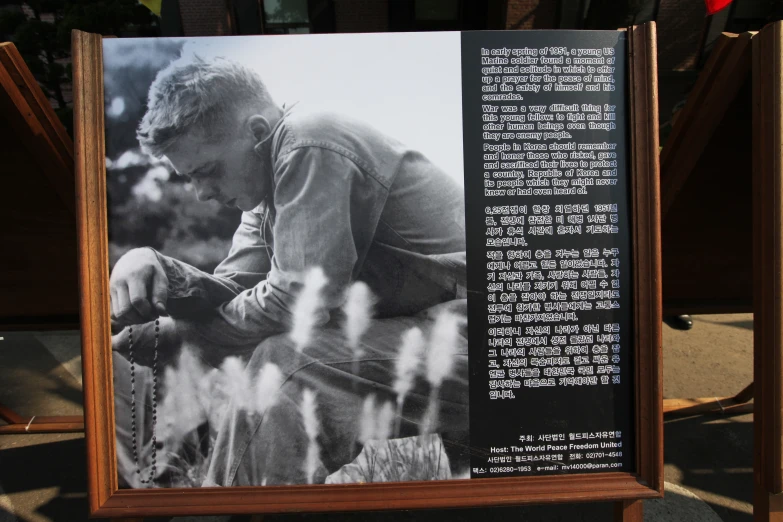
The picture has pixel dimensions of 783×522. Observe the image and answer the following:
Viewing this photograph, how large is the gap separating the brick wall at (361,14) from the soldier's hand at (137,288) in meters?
8.11

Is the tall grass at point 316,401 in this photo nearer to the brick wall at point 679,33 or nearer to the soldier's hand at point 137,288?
the soldier's hand at point 137,288

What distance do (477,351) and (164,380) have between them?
1.03 meters

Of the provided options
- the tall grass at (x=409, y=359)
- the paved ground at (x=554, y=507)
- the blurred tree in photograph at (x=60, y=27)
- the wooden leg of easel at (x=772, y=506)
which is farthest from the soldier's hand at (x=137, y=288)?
the blurred tree in photograph at (x=60, y=27)

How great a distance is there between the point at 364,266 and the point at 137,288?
2.41 feet

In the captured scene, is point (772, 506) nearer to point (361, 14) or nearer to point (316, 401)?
point (316, 401)

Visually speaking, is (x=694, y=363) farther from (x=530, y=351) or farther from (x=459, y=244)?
(x=459, y=244)

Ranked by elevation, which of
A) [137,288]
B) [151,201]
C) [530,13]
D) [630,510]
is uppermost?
[530,13]

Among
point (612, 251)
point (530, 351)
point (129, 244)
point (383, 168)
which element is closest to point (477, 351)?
point (530, 351)

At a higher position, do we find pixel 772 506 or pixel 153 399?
pixel 153 399

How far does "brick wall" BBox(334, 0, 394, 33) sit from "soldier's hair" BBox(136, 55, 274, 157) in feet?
25.7

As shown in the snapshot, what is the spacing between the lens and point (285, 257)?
155 cm

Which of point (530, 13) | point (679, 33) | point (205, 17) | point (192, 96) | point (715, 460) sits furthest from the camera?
point (679, 33)

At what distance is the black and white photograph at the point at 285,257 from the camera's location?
1532mm

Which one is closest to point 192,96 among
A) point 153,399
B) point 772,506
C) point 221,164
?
point 221,164
